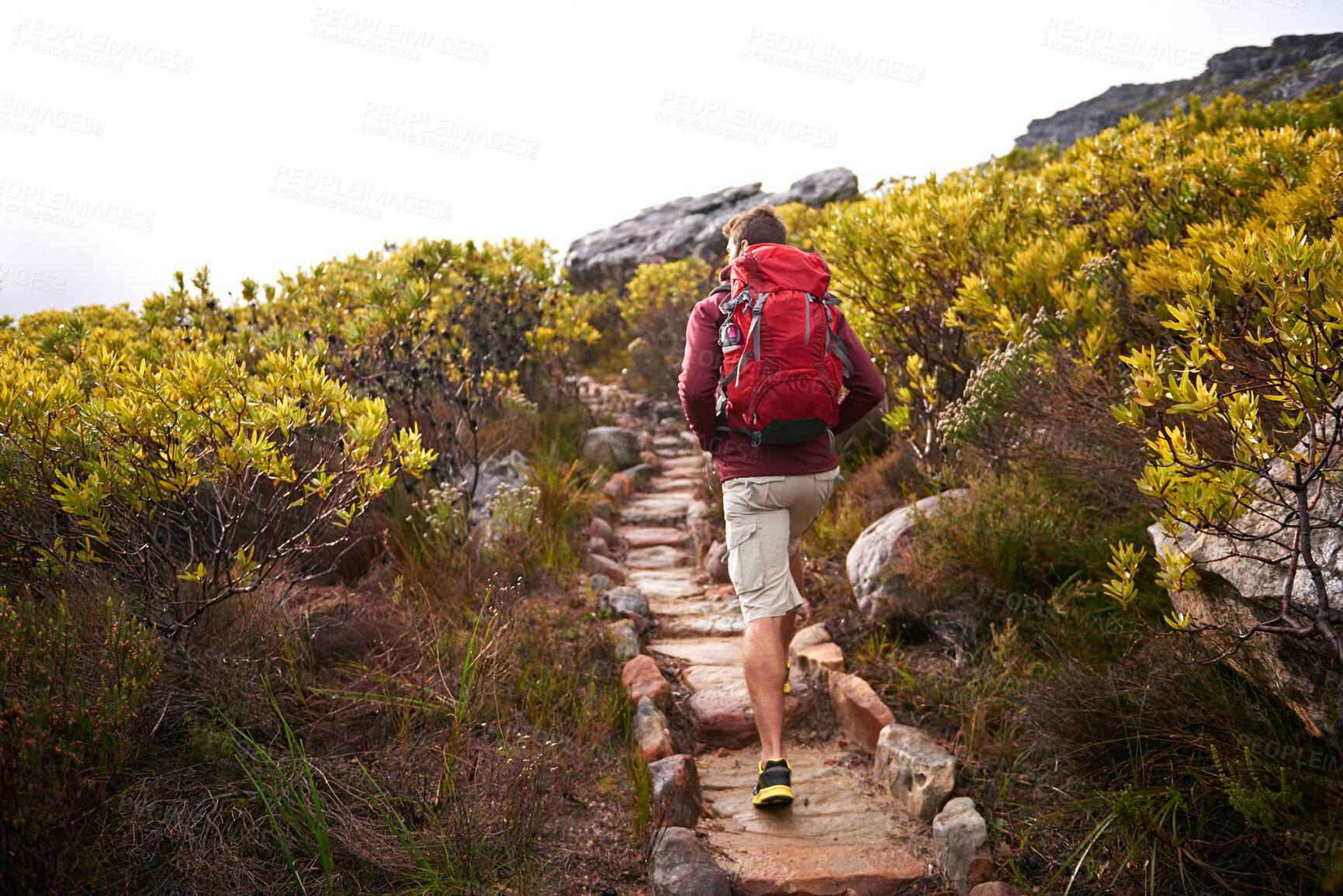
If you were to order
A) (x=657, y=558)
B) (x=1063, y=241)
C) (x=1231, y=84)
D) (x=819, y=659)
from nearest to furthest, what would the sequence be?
1. (x=819, y=659)
2. (x=1063, y=241)
3. (x=657, y=558)
4. (x=1231, y=84)

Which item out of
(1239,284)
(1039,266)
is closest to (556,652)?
(1239,284)

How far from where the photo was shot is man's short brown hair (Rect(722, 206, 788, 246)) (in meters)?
3.25

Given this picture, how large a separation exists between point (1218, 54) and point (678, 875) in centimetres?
7213

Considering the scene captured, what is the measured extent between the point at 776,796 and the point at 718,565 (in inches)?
116

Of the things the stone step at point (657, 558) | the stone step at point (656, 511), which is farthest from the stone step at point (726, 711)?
the stone step at point (656, 511)

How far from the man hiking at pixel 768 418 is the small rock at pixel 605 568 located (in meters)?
2.46

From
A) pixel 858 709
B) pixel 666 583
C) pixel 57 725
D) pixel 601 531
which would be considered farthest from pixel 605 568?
pixel 57 725

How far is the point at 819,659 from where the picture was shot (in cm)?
400

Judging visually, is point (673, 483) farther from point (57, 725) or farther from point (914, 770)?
point (57, 725)

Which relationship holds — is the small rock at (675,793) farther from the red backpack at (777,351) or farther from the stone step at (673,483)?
the stone step at (673,483)

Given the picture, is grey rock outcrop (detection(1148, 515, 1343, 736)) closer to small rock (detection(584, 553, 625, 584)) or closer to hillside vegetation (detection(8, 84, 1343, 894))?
hillside vegetation (detection(8, 84, 1343, 894))

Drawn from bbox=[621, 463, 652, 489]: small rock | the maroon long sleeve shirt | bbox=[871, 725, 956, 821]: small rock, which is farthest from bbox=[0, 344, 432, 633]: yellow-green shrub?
bbox=[621, 463, 652, 489]: small rock

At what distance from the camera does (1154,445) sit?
224 centimetres

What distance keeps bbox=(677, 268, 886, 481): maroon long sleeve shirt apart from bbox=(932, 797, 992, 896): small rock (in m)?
1.40
